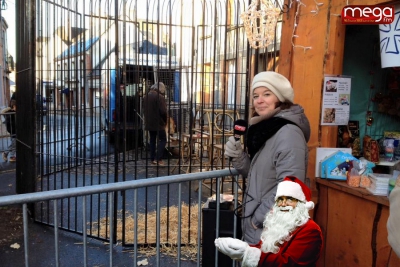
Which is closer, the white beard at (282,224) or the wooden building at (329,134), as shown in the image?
the white beard at (282,224)

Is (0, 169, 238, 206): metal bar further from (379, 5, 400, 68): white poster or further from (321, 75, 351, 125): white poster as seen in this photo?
(379, 5, 400, 68): white poster

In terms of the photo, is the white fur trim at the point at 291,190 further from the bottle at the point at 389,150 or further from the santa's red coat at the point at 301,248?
the bottle at the point at 389,150

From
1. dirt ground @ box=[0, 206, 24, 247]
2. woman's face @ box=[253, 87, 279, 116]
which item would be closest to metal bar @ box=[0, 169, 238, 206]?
woman's face @ box=[253, 87, 279, 116]

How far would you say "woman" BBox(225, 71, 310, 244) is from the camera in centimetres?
215

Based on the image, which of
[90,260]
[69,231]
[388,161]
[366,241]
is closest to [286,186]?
[366,241]

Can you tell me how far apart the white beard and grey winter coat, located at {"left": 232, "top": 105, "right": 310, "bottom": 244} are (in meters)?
0.35

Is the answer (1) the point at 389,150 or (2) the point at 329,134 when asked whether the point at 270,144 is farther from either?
(1) the point at 389,150

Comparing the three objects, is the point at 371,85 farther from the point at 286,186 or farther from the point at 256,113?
the point at 286,186

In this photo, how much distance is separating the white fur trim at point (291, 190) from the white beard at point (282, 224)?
0.04m

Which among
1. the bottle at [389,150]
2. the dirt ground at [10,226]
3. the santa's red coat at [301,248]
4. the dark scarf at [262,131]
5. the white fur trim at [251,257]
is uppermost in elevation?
the dark scarf at [262,131]

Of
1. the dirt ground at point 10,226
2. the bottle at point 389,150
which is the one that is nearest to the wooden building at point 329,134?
the bottle at point 389,150

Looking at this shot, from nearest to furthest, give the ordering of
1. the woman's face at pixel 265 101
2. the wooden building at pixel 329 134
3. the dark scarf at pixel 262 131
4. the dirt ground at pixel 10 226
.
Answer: the dark scarf at pixel 262 131
the woman's face at pixel 265 101
the wooden building at pixel 329 134
the dirt ground at pixel 10 226

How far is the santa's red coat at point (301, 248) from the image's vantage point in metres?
1.74

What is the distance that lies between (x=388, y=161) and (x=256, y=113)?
5.23ft
